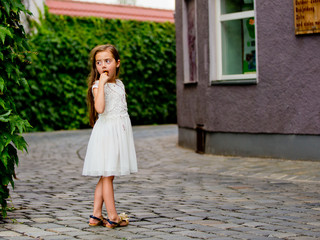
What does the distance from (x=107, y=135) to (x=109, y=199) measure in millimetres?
519

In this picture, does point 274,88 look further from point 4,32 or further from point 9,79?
point 4,32

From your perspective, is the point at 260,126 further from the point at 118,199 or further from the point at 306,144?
the point at 118,199

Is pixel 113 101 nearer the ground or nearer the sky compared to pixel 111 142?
nearer the sky

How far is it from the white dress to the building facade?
5.25 m

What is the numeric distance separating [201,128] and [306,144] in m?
2.48

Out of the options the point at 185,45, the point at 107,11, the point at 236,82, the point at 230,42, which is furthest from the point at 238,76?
the point at 107,11

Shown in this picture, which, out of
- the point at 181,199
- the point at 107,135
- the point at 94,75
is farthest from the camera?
the point at 181,199

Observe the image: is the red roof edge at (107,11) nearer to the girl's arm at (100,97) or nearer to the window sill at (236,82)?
the window sill at (236,82)

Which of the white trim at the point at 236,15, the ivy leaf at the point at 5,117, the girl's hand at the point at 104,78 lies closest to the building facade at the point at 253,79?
the white trim at the point at 236,15

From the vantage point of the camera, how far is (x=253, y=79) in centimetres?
1091

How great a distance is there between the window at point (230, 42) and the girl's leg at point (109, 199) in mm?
6350

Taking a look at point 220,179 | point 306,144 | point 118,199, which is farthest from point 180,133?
point 118,199

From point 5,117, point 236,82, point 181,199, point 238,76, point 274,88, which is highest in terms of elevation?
point 238,76

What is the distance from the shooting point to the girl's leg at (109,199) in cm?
523
